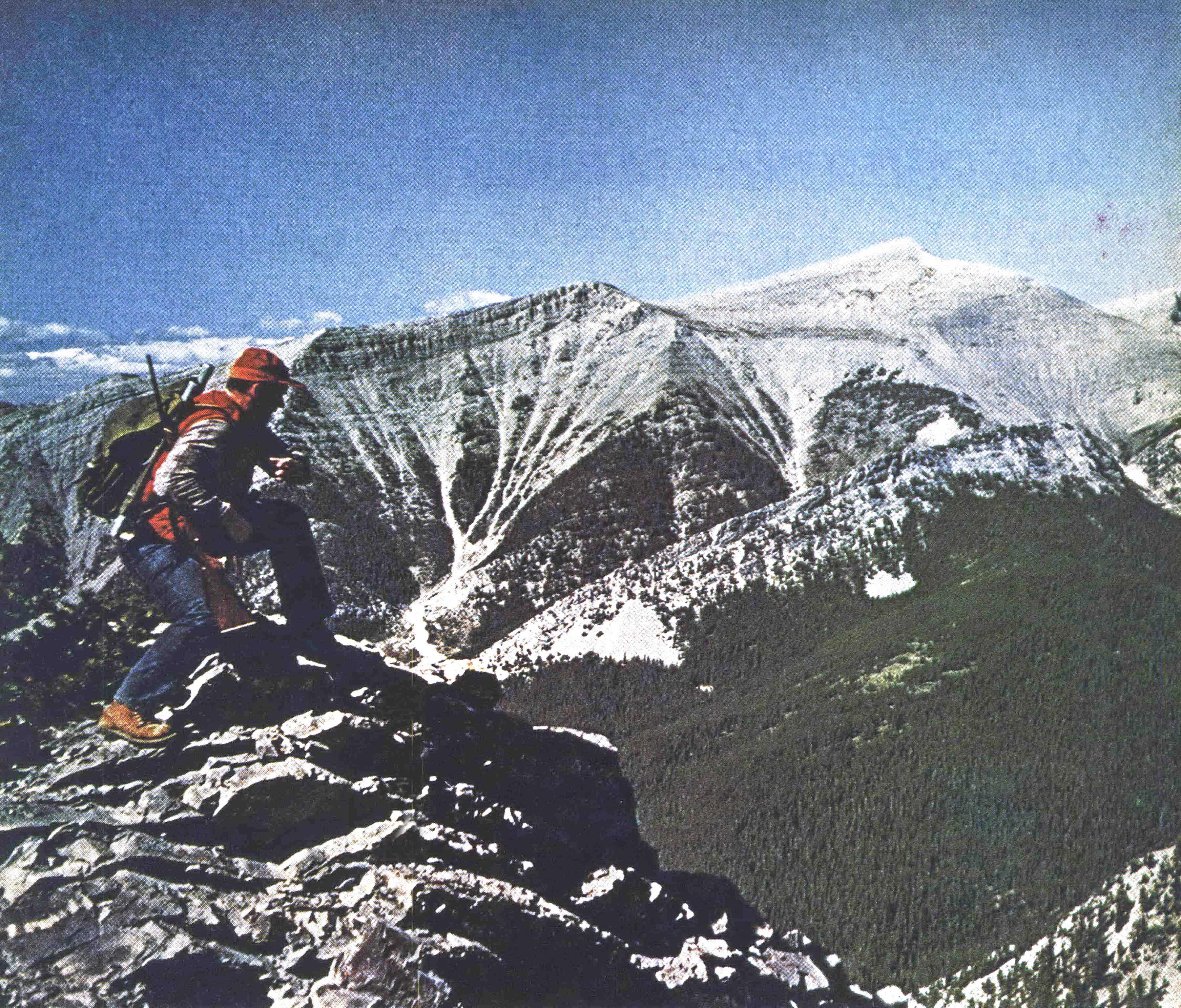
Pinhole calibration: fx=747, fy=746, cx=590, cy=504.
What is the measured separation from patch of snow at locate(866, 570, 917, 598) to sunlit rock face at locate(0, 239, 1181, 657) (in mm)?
3035

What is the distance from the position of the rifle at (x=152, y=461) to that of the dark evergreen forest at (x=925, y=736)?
177 inches

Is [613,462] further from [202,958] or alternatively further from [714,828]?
[202,958]

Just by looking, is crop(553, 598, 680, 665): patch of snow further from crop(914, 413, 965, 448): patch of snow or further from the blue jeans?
crop(914, 413, 965, 448): patch of snow

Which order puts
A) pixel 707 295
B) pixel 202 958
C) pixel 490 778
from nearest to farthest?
1. pixel 202 958
2. pixel 490 778
3. pixel 707 295

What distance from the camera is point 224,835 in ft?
19.9

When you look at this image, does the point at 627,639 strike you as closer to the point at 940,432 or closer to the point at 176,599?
the point at 176,599

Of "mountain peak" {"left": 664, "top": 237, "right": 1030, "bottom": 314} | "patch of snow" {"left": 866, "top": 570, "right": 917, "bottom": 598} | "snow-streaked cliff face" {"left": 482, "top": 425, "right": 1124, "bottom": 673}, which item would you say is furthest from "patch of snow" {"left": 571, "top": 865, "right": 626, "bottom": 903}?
"mountain peak" {"left": 664, "top": 237, "right": 1030, "bottom": 314}

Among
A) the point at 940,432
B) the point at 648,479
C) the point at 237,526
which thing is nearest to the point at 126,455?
the point at 237,526

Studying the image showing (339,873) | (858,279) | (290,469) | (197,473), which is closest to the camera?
(339,873)

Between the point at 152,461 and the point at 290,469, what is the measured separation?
3.65ft

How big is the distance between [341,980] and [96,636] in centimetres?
363

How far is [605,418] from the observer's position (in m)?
19.3

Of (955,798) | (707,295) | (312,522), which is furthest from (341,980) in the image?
(707,295)

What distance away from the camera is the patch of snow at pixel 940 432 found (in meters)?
21.0
